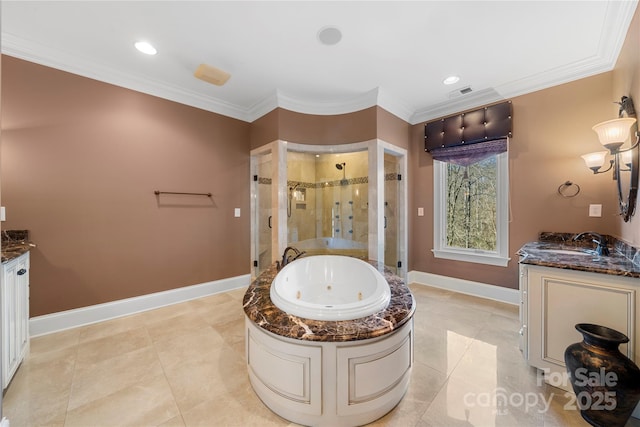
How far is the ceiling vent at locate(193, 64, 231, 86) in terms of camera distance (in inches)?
98.0

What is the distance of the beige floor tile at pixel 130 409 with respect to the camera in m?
1.42

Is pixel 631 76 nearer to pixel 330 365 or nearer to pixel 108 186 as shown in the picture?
pixel 330 365

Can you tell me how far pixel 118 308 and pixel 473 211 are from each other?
4492 millimetres

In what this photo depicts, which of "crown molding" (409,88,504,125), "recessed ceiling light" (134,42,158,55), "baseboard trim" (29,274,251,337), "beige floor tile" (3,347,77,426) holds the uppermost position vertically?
"recessed ceiling light" (134,42,158,55)

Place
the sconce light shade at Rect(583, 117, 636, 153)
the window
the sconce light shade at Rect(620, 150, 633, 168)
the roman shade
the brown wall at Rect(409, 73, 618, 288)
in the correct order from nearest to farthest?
1. the sconce light shade at Rect(583, 117, 636, 153)
2. the sconce light shade at Rect(620, 150, 633, 168)
3. the brown wall at Rect(409, 73, 618, 288)
4. the roman shade
5. the window

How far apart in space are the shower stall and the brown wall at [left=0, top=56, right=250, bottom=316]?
1.70 feet

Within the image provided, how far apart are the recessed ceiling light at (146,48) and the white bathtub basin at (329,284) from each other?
240cm

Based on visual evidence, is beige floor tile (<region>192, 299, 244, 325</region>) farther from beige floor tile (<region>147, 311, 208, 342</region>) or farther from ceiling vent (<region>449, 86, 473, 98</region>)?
ceiling vent (<region>449, 86, 473, 98</region>)

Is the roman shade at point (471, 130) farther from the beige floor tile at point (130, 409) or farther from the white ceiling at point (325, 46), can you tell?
the beige floor tile at point (130, 409)

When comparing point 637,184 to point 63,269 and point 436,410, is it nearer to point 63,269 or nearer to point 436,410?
point 436,410

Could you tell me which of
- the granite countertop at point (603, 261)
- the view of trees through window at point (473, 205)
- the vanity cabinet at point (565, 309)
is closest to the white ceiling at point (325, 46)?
the view of trees through window at point (473, 205)

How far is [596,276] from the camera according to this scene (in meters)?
1.52

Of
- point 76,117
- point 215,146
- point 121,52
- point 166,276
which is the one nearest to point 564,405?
point 166,276

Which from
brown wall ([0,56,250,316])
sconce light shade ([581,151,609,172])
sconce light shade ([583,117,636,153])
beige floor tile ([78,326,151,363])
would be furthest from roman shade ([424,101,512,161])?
beige floor tile ([78,326,151,363])
